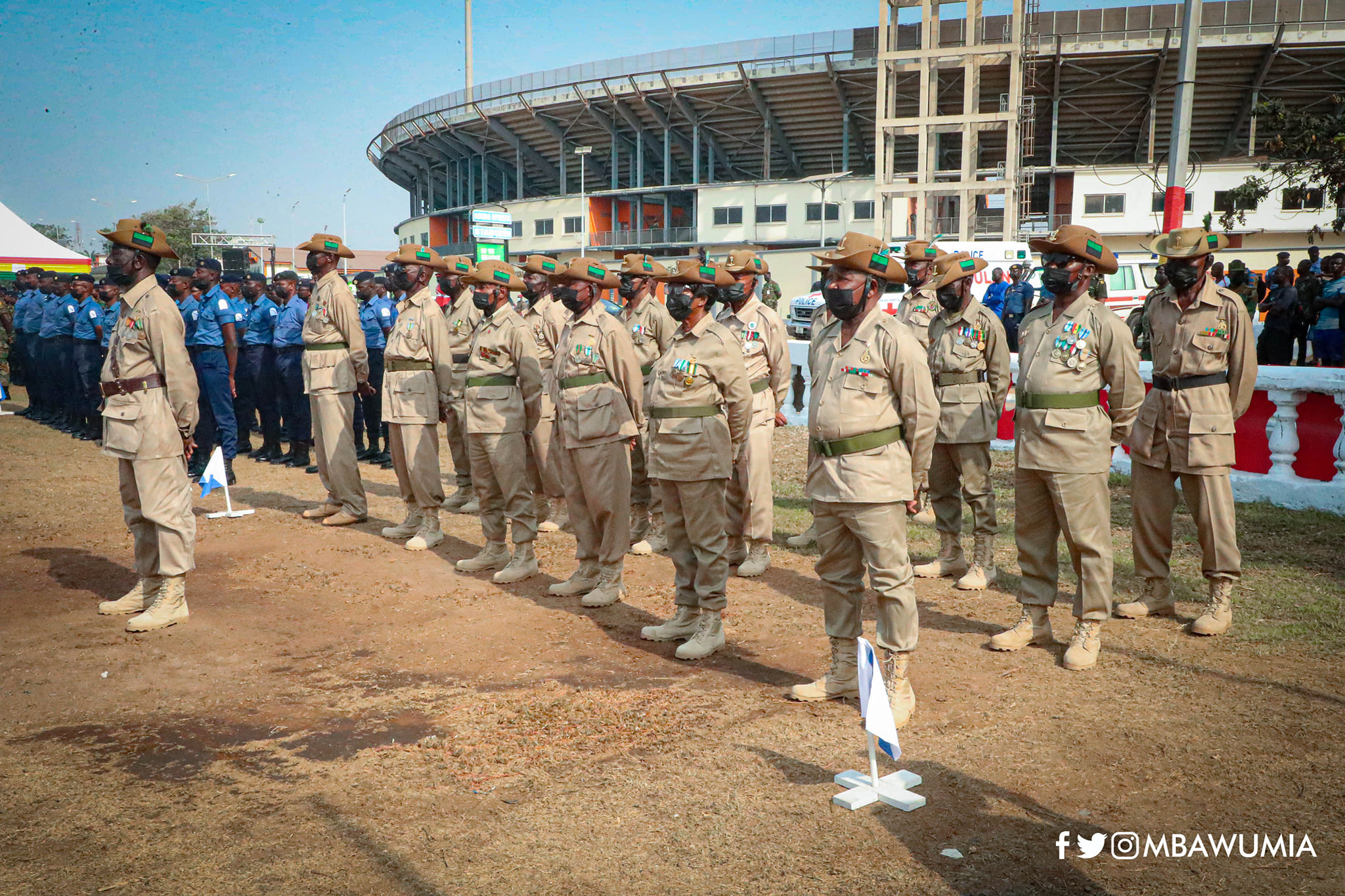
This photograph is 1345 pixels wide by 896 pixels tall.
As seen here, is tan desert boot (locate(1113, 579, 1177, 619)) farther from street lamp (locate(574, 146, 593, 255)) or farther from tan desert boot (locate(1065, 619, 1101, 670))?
street lamp (locate(574, 146, 593, 255))

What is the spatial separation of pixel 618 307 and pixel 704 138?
4237cm

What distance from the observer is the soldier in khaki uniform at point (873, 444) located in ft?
15.0

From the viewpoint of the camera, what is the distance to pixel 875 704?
3738mm

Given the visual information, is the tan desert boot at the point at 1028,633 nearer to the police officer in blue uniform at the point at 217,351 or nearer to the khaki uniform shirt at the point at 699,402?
the khaki uniform shirt at the point at 699,402

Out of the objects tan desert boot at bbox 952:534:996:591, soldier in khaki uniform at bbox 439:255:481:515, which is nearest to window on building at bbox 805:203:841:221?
soldier in khaki uniform at bbox 439:255:481:515

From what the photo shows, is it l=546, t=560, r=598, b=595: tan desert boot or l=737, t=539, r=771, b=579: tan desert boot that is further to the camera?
l=737, t=539, r=771, b=579: tan desert boot

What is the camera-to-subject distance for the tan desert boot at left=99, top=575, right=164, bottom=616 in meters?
6.47

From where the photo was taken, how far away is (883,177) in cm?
3788

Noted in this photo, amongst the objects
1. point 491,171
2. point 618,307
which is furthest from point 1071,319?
point 491,171

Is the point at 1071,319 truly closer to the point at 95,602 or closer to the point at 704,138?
the point at 95,602

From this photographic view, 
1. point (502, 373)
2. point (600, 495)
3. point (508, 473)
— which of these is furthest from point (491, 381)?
point (600, 495)

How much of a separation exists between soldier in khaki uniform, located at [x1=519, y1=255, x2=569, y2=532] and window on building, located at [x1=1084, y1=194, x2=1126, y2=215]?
3628cm

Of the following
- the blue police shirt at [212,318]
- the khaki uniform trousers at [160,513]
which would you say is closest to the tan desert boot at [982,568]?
the khaki uniform trousers at [160,513]

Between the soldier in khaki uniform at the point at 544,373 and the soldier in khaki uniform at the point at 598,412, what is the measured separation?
1.32 meters
